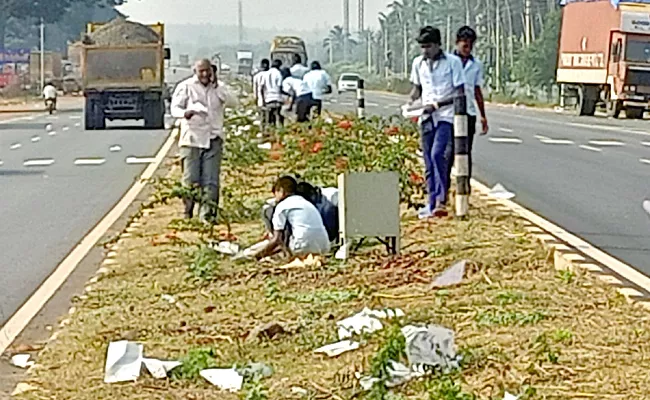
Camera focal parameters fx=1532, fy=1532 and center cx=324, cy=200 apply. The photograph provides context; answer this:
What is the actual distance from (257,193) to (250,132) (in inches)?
175

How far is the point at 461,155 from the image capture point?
14039 mm

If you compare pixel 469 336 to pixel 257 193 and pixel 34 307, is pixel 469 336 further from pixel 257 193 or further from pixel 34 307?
pixel 257 193

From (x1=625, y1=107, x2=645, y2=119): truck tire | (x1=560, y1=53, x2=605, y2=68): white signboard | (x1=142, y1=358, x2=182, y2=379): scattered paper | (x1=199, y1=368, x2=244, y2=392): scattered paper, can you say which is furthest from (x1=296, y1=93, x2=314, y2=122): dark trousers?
(x1=625, y1=107, x2=645, y2=119): truck tire

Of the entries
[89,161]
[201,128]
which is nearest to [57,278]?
[201,128]

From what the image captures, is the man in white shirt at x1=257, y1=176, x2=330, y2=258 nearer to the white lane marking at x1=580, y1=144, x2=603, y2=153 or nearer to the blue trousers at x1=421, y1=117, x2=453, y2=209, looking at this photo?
the blue trousers at x1=421, y1=117, x2=453, y2=209

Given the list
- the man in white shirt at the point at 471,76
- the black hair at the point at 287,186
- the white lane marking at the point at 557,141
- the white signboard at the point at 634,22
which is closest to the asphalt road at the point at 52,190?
the black hair at the point at 287,186

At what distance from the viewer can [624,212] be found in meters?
16.9

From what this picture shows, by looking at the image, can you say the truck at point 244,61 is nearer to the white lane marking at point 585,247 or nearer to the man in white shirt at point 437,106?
the white lane marking at point 585,247

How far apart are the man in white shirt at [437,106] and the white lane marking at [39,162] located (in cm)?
1370

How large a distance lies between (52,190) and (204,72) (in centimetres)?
704

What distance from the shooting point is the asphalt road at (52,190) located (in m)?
13.2

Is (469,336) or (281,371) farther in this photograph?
(469,336)

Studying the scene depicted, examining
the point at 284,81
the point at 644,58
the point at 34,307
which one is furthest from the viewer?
the point at 644,58

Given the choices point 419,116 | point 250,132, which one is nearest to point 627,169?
point 250,132
